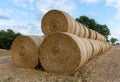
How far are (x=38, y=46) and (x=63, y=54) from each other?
1192mm

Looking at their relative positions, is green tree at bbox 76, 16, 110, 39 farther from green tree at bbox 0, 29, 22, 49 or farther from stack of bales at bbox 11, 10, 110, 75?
stack of bales at bbox 11, 10, 110, 75

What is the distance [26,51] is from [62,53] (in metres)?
1.64

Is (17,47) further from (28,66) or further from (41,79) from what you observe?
(41,79)

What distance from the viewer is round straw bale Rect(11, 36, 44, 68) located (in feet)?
26.3

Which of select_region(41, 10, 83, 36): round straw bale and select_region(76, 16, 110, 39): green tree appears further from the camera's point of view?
select_region(76, 16, 110, 39): green tree

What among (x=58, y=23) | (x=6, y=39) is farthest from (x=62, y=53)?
(x=6, y=39)

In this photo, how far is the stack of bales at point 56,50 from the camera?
7016 mm

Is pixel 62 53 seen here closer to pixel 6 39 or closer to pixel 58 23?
pixel 58 23

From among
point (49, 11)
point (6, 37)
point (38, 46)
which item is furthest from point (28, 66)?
point (6, 37)

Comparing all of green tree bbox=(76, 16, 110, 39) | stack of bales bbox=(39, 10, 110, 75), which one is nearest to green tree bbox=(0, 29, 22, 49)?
green tree bbox=(76, 16, 110, 39)

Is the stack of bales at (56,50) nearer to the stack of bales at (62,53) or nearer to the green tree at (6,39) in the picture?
the stack of bales at (62,53)

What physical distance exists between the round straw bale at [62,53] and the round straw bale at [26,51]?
0.45 metres

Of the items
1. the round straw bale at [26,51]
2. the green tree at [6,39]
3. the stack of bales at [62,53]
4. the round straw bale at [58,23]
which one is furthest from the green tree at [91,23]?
the stack of bales at [62,53]

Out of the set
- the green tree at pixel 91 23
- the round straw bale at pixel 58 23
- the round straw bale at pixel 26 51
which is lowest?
the round straw bale at pixel 26 51
